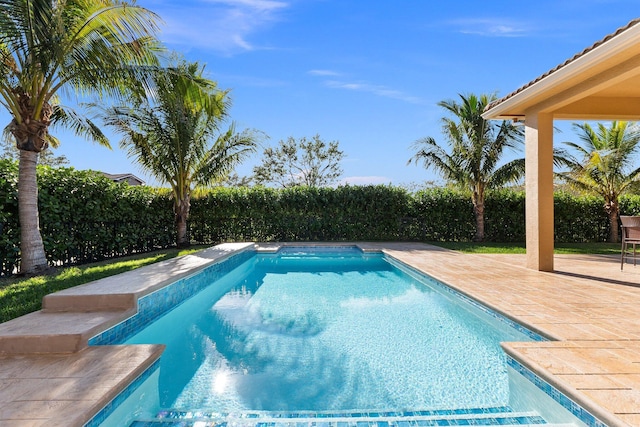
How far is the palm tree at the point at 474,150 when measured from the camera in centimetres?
1390

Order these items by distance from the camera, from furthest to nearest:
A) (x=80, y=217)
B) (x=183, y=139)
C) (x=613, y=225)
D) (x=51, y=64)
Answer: (x=613, y=225)
(x=183, y=139)
(x=80, y=217)
(x=51, y=64)

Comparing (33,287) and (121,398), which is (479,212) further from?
(121,398)

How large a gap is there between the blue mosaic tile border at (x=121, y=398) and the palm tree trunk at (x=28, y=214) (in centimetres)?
547

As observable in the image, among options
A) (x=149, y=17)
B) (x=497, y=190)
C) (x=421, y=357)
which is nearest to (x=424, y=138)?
(x=497, y=190)

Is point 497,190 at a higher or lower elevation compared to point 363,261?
higher

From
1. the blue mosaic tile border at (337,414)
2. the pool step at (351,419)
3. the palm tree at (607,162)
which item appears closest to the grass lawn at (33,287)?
the blue mosaic tile border at (337,414)

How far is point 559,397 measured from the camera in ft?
8.55

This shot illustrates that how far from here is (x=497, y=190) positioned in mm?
15320

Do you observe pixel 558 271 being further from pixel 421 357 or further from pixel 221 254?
pixel 221 254

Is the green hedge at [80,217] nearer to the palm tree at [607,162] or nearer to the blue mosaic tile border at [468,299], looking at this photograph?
the blue mosaic tile border at [468,299]

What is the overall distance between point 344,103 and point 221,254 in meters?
16.7

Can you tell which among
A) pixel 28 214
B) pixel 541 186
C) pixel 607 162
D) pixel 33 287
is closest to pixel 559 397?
pixel 541 186

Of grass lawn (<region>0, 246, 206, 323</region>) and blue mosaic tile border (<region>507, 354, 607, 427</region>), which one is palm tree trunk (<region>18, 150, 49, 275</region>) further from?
blue mosaic tile border (<region>507, 354, 607, 427</region>)

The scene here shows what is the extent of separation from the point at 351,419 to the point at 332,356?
139cm
